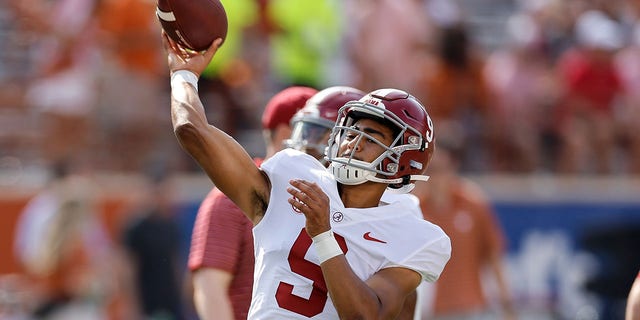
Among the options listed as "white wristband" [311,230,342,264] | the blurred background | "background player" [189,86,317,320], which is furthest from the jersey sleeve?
the blurred background

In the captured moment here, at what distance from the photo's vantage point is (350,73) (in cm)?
963

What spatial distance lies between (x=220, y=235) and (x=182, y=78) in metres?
0.94

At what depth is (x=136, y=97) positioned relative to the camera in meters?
8.95

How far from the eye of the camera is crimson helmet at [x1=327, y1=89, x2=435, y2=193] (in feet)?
12.7

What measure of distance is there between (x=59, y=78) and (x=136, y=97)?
0.57 metres

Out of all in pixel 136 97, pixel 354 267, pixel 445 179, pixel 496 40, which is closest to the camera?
pixel 354 267

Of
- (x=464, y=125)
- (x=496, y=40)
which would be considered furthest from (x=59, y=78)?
(x=496, y=40)

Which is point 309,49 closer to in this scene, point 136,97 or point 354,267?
point 136,97

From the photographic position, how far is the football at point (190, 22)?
3.98 metres

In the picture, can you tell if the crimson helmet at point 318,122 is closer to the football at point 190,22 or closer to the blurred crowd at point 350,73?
the football at point 190,22

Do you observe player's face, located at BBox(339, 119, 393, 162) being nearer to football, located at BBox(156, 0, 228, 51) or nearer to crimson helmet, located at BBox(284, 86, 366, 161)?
football, located at BBox(156, 0, 228, 51)

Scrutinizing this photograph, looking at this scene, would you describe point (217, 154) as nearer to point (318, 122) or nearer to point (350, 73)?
point (318, 122)

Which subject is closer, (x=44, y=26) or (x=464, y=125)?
(x=44, y=26)

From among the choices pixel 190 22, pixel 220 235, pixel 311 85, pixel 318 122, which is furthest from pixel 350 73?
pixel 190 22
